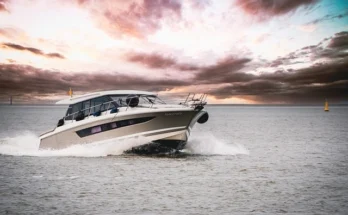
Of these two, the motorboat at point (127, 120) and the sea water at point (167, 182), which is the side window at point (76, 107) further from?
the sea water at point (167, 182)

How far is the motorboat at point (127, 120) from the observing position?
1994 centimetres

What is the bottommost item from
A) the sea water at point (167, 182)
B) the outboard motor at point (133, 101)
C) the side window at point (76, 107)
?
the sea water at point (167, 182)

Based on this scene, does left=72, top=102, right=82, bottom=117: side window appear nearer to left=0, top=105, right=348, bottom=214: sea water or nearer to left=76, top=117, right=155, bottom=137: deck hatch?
left=76, top=117, right=155, bottom=137: deck hatch

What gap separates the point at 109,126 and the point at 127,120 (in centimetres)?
121

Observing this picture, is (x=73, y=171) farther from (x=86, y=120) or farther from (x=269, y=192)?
Result: (x=269, y=192)

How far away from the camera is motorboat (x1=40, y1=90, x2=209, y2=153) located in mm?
19938

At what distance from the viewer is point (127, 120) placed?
20.0 m

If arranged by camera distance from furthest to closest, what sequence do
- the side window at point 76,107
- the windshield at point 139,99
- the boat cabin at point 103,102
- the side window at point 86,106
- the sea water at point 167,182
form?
the side window at point 76,107 < the side window at point 86,106 < the windshield at point 139,99 < the boat cabin at point 103,102 < the sea water at point 167,182

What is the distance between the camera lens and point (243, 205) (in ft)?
40.4

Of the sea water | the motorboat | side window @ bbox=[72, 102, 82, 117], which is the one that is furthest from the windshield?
the sea water

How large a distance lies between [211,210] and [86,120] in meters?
11.3

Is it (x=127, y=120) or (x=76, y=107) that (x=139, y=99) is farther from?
(x=76, y=107)

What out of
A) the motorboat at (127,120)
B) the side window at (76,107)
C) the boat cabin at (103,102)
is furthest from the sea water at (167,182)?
the side window at (76,107)

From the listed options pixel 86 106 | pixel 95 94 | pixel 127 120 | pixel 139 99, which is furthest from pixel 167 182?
pixel 86 106
